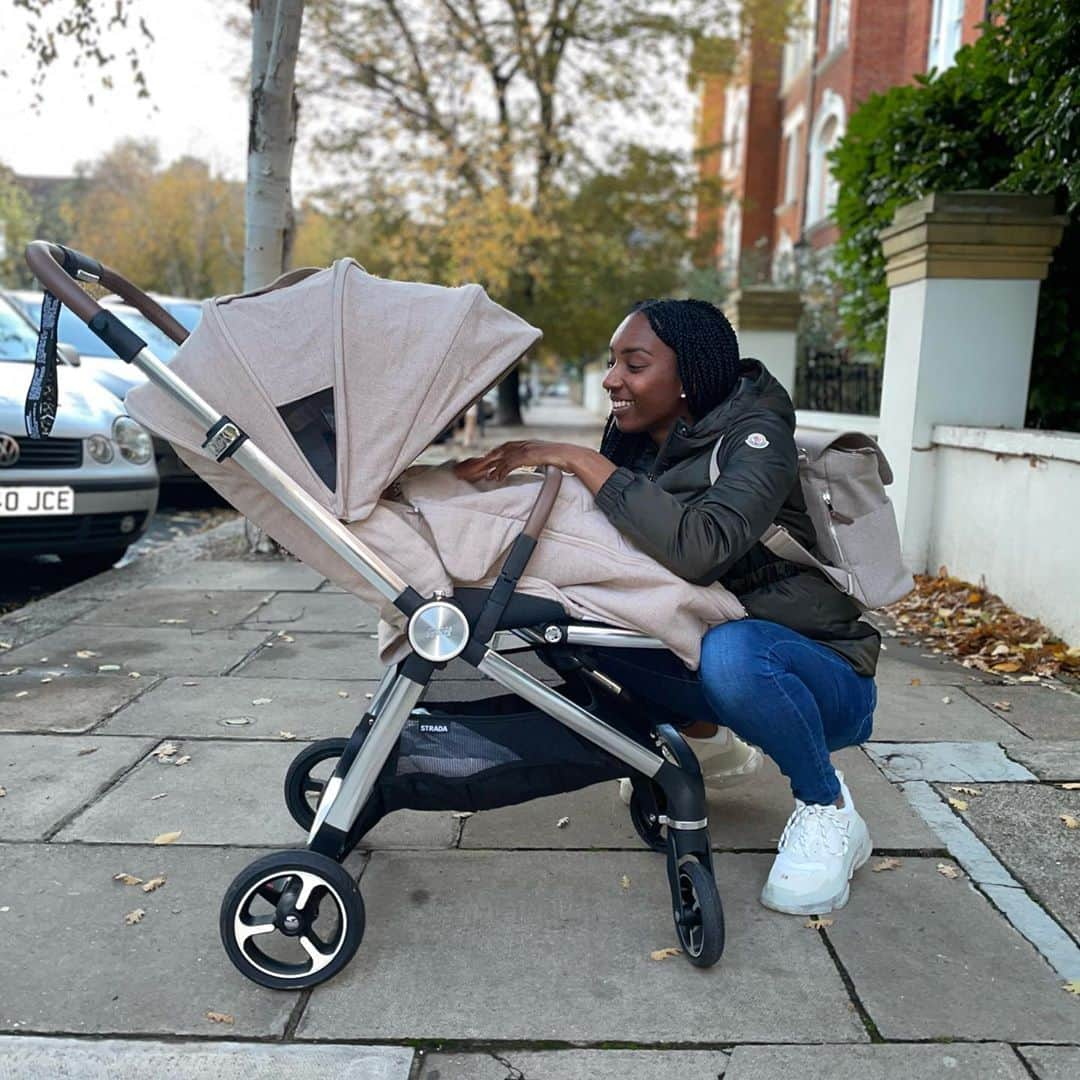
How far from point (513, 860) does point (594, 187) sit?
75.9ft

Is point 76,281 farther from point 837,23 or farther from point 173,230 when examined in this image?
point 173,230

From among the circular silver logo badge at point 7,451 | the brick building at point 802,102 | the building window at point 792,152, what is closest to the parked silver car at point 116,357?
the circular silver logo badge at point 7,451

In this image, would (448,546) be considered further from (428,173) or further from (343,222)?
(343,222)

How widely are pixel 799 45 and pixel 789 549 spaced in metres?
30.0

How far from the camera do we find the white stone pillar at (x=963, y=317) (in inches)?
253

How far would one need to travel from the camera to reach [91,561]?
7289 mm

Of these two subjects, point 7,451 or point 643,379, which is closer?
point 643,379

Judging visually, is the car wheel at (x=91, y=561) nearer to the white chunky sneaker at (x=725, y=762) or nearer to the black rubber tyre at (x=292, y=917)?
the white chunky sneaker at (x=725, y=762)

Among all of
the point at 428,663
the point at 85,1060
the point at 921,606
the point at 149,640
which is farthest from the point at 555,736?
the point at 921,606

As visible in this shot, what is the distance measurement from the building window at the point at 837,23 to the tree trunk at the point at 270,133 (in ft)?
65.7

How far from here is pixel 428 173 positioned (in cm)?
2256

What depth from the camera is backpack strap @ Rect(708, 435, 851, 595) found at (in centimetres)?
263

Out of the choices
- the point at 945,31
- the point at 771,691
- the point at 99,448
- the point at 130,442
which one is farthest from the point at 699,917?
the point at 945,31

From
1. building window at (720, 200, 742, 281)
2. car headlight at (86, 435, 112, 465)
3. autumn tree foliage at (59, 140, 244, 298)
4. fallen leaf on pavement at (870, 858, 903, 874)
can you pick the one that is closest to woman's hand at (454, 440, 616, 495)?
fallen leaf on pavement at (870, 858, 903, 874)
